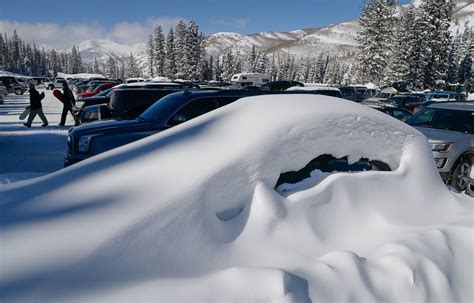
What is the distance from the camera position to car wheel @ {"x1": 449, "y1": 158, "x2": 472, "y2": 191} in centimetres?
637

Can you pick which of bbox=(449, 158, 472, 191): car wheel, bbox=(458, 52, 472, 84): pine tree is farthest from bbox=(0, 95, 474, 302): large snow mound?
bbox=(458, 52, 472, 84): pine tree

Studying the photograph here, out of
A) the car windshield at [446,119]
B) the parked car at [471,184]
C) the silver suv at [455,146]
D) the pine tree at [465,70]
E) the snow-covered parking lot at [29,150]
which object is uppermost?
the pine tree at [465,70]

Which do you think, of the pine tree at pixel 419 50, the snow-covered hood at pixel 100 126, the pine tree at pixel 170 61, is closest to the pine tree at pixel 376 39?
the pine tree at pixel 419 50

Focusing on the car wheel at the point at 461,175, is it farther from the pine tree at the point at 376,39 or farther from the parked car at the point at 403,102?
the pine tree at the point at 376,39

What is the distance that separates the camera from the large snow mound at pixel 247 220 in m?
1.71

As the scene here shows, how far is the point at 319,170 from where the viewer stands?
2.73 meters

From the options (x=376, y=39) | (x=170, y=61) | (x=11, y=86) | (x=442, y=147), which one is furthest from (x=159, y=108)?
(x=170, y=61)

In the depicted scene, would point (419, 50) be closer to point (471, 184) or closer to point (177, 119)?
point (471, 184)

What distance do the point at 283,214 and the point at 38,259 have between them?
4.52 feet

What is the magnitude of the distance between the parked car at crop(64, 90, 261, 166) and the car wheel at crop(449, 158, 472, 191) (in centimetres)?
437

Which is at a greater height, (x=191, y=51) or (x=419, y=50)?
(x=191, y=51)

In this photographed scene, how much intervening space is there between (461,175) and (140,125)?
5.93 m

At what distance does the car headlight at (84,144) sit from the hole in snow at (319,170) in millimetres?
4327

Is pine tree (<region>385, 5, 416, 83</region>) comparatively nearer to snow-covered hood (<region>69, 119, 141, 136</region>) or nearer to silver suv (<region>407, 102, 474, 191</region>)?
silver suv (<region>407, 102, 474, 191</region>)
